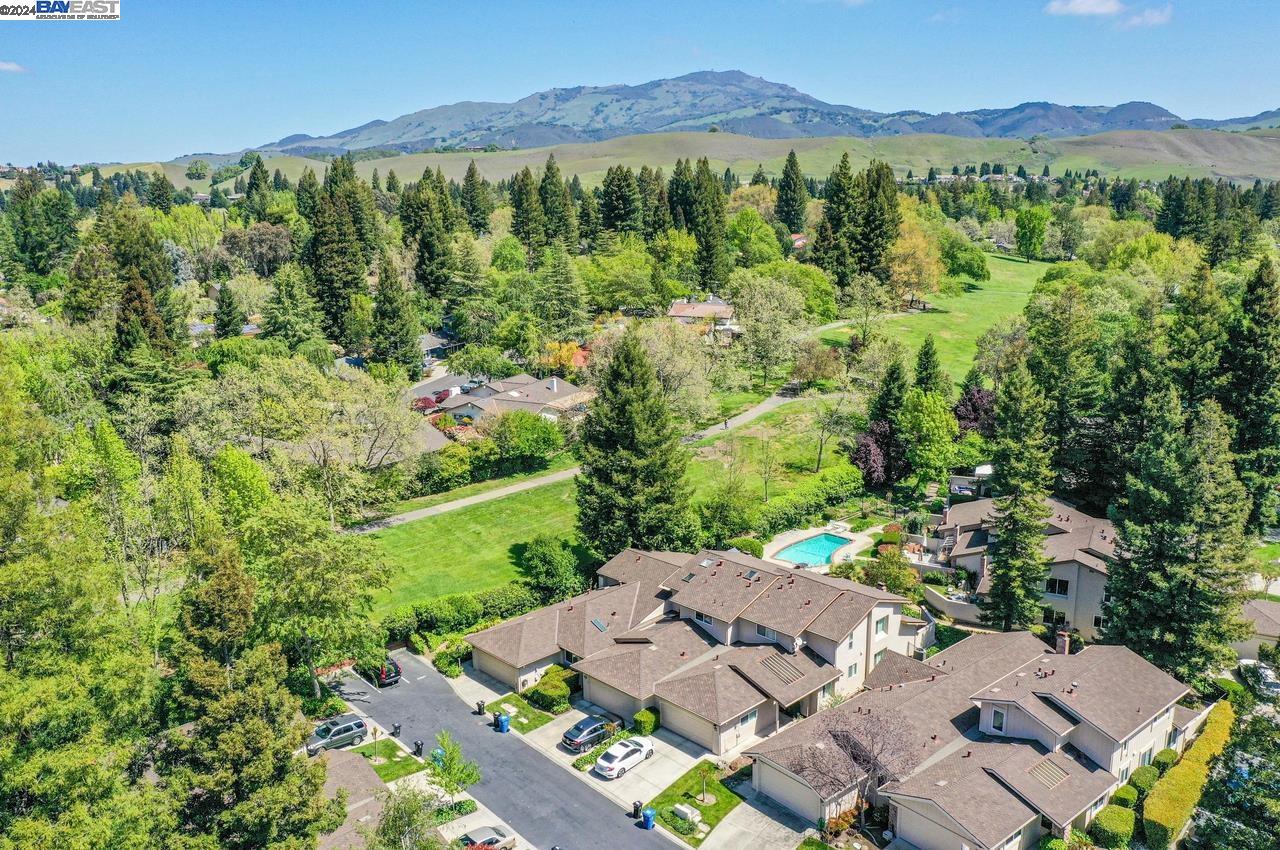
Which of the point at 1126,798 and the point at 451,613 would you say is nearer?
the point at 1126,798

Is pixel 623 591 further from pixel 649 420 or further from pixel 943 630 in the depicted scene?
pixel 943 630

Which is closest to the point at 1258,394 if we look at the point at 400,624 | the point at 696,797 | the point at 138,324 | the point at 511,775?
the point at 696,797

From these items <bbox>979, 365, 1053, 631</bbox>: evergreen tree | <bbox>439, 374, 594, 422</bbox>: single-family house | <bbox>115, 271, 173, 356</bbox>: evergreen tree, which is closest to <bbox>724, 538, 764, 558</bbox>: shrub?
<bbox>979, 365, 1053, 631</bbox>: evergreen tree

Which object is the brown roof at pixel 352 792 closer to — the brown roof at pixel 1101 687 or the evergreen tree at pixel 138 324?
the brown roof at pixel 1101 687

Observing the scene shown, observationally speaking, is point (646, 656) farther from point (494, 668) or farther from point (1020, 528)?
point (1020, 528)

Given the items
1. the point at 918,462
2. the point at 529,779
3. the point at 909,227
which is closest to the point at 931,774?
the point at 529,779
